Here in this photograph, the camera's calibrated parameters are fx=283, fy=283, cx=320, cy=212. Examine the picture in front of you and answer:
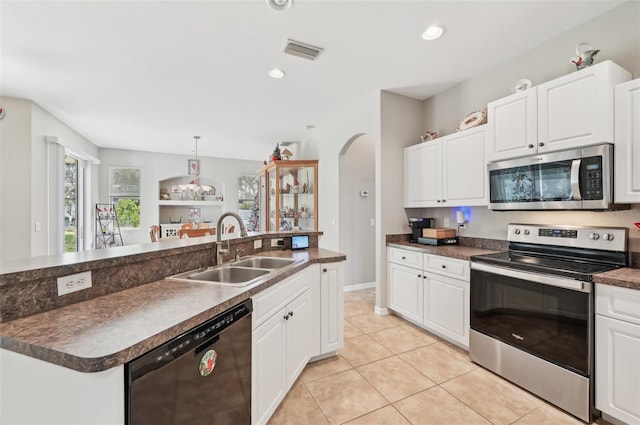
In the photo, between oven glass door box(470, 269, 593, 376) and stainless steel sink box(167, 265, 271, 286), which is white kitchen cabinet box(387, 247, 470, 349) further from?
stainless steel sink box(167, 265, 271, 286)

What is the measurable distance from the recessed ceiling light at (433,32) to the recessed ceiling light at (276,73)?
142 centimetres

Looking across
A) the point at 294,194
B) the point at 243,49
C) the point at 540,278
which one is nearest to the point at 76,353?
the point at 540,278

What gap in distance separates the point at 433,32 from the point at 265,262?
2.36 metres

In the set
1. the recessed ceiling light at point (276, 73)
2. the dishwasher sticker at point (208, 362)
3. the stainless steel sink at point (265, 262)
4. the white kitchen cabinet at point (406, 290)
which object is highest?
the recessed ceiling light at point (276, 73)

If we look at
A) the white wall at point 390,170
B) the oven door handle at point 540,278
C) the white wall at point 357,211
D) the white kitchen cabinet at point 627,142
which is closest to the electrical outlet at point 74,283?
the oven door handle at point 540,278

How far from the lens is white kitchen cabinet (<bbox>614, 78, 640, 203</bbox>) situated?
1.75m

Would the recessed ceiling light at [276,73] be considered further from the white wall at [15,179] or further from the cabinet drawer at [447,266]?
the white wall at [15,179]

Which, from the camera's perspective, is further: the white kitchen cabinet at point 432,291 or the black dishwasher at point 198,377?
the white kitchen cabinet at point 432,291

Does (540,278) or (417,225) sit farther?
(417,225)

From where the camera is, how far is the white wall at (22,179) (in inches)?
139

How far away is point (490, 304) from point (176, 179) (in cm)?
770

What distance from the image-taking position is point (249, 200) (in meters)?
8.17

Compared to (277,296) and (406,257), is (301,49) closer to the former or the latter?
(277,296)

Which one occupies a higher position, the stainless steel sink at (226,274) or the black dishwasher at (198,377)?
the stainless steel sink at (226,274)
